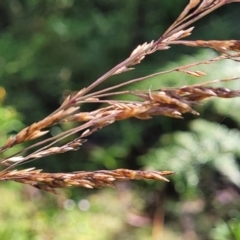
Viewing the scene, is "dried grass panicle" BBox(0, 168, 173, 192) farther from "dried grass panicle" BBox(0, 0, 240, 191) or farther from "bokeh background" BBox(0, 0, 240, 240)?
"bokeh background" BBox(0, 0, 240, 240)

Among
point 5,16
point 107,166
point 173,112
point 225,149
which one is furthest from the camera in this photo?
point 5,16

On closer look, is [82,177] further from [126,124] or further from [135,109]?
[126,124]

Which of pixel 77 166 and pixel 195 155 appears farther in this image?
pixel 77 166

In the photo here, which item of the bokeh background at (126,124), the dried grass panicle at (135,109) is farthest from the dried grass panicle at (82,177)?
the bokeh background at (126,124)

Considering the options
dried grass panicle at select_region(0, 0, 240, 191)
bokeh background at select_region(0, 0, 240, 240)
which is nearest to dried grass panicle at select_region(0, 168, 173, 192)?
dried grass panicle at select_region(0, 0, 240, 191)

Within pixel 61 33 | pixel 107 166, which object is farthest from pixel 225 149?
pixel 61 33

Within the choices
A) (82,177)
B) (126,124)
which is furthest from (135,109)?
(126,124)

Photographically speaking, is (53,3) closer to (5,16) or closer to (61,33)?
(61,33)

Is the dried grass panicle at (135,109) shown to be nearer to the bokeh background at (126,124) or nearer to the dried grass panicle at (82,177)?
the dried grass panicle at (82,177)
